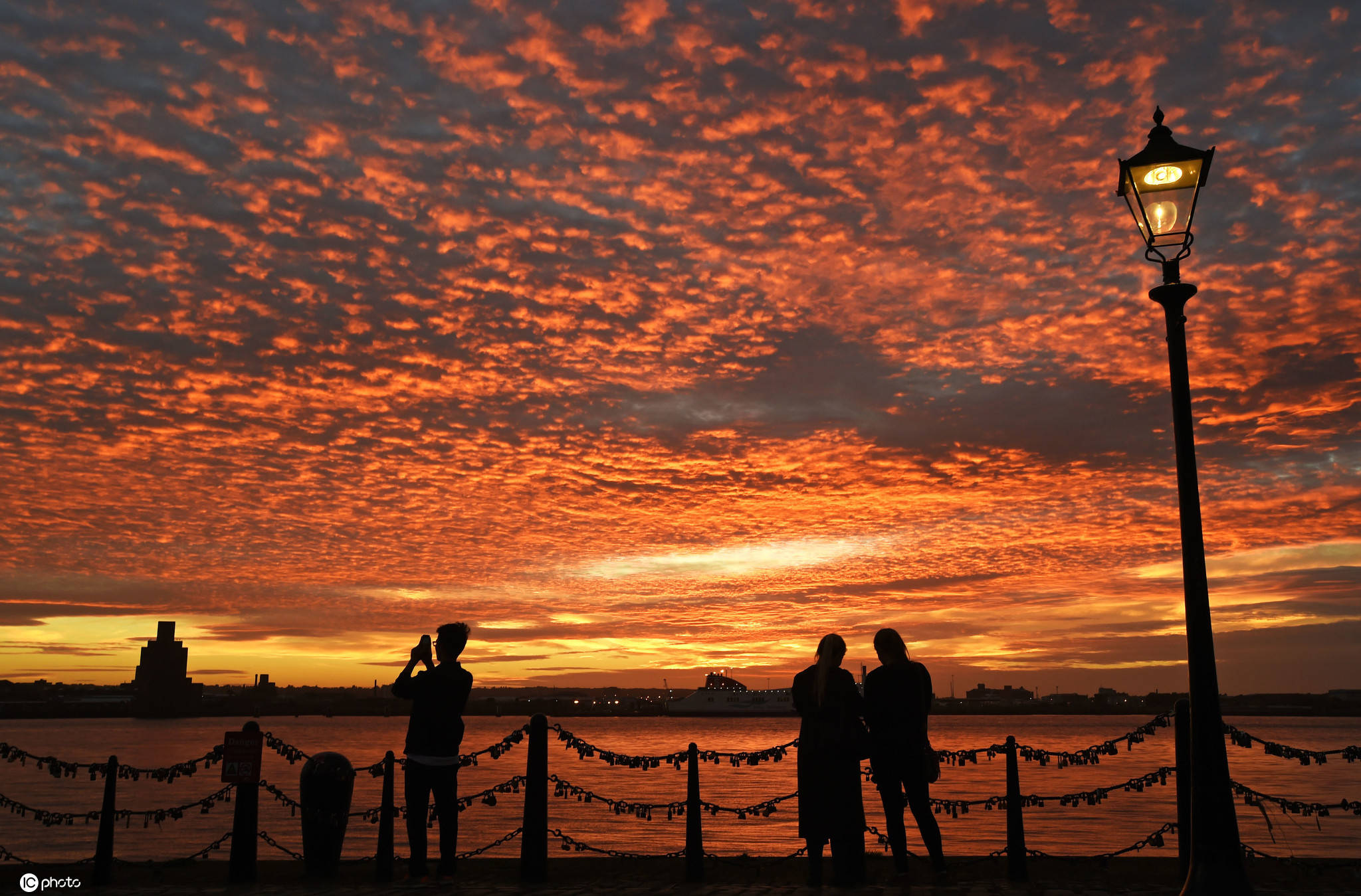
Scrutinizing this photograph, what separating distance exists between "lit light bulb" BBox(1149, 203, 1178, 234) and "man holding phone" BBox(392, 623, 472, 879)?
713 cm

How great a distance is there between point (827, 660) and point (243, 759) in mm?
6702

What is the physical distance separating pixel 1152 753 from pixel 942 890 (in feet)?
321

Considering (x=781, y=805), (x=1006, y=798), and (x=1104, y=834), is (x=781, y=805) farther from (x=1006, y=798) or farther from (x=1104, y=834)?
(x=1006, y=798)

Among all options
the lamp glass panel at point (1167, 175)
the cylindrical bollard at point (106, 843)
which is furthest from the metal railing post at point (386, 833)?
the lamp glass panel at point (1167, 175)

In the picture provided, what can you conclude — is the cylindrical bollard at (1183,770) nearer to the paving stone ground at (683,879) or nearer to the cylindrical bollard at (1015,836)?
the paving stone ground at (683,879)

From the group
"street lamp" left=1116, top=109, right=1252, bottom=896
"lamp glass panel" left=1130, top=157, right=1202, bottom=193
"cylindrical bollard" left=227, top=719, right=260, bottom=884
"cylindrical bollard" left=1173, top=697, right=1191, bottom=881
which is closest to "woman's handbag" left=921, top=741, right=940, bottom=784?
"street lamp" left=1116, top=109, right=1252, bottom=896

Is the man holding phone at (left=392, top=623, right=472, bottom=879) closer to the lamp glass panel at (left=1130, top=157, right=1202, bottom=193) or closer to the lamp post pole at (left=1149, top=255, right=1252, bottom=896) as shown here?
the lamp post pole at (left=1149, top=255, right=1252, bottom=896)

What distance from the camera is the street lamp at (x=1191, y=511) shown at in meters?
7.50

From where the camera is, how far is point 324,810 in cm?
1102

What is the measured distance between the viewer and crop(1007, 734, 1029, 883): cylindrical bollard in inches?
395

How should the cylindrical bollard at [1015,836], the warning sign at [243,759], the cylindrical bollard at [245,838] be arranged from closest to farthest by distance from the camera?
the cylindrical bollard at [1015,836] → the cylindrical bollard at [245,838] → the warning sign at [243,759]

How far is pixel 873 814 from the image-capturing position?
1197 inches

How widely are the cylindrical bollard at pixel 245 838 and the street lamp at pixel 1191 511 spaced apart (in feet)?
28.7

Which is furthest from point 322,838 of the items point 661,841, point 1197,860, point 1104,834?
point 1104,834
